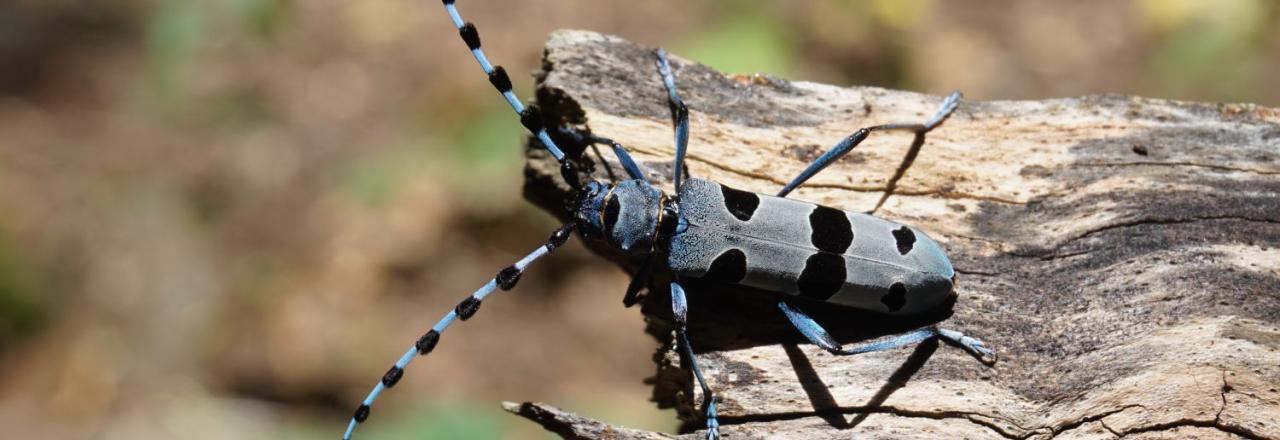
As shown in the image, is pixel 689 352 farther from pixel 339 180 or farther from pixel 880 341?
pixel 339 180

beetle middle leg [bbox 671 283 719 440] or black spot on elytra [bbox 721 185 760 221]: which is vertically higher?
black spot on elytra [bbox 721 185 760 221]

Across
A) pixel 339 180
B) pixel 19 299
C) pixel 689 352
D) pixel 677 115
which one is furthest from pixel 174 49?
pixel 689 352

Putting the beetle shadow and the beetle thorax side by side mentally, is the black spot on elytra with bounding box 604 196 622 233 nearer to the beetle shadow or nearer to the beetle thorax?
the beetle thorax

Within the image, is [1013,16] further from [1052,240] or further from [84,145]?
[84,145]

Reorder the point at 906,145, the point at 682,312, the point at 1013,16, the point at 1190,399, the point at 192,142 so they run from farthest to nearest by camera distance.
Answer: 1. the point at 1013,16
2. the point at 192,142
3. the point at 906,145
4. the point at 682,312
5. the point at 1190,399

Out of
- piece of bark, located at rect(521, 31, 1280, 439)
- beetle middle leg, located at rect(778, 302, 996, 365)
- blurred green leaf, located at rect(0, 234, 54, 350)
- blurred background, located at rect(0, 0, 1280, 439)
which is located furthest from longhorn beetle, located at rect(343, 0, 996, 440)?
blurred green leaf, located at rect(0, 234, 54, 350)

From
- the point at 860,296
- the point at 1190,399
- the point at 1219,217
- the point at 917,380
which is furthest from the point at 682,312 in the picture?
the point at 1219,217

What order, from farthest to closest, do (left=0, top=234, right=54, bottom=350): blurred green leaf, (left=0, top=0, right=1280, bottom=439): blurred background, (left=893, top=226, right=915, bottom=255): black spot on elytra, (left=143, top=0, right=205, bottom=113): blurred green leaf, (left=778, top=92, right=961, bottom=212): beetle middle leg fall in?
(left=143, top=0, right=205, bottom=113): blurred green leaf, (left=0, top=234, right=54, bottom=350): blurred green leaf, (left=0, top=0, right=1280, bottom=439): blurred background, (left=778, top=92, right=961, bottom=212): beetle middle leg, (left=893, top=226, right=915, bottom=255): black spot on elytra
